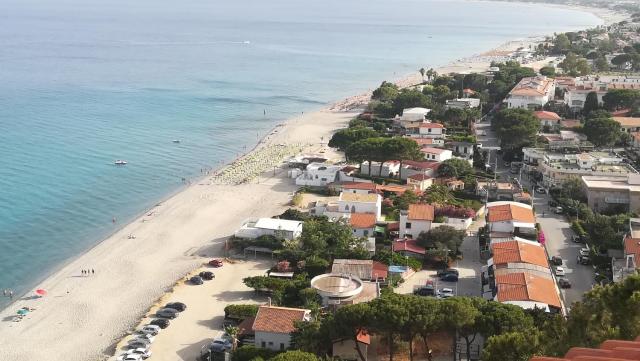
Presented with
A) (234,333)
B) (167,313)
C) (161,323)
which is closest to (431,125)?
(167,313)

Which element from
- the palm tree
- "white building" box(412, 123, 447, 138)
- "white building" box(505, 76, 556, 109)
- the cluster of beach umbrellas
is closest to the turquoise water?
the cluster of beach umbrellas

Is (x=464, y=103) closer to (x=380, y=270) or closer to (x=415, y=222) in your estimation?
(x=415, y=222)

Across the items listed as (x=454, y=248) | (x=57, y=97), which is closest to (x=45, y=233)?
(x=454, y=248)

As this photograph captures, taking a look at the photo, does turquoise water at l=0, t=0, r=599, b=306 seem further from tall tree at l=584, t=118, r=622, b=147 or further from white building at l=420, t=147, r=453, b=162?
tall tree at l=584, t=118, r=622, b=147

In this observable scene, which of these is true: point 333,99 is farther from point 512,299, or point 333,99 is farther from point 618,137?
point 512,299

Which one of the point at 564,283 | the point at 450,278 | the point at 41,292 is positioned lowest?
the point at 41,292

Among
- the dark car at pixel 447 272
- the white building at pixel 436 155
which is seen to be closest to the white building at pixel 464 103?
the white building at pixel 436 155
